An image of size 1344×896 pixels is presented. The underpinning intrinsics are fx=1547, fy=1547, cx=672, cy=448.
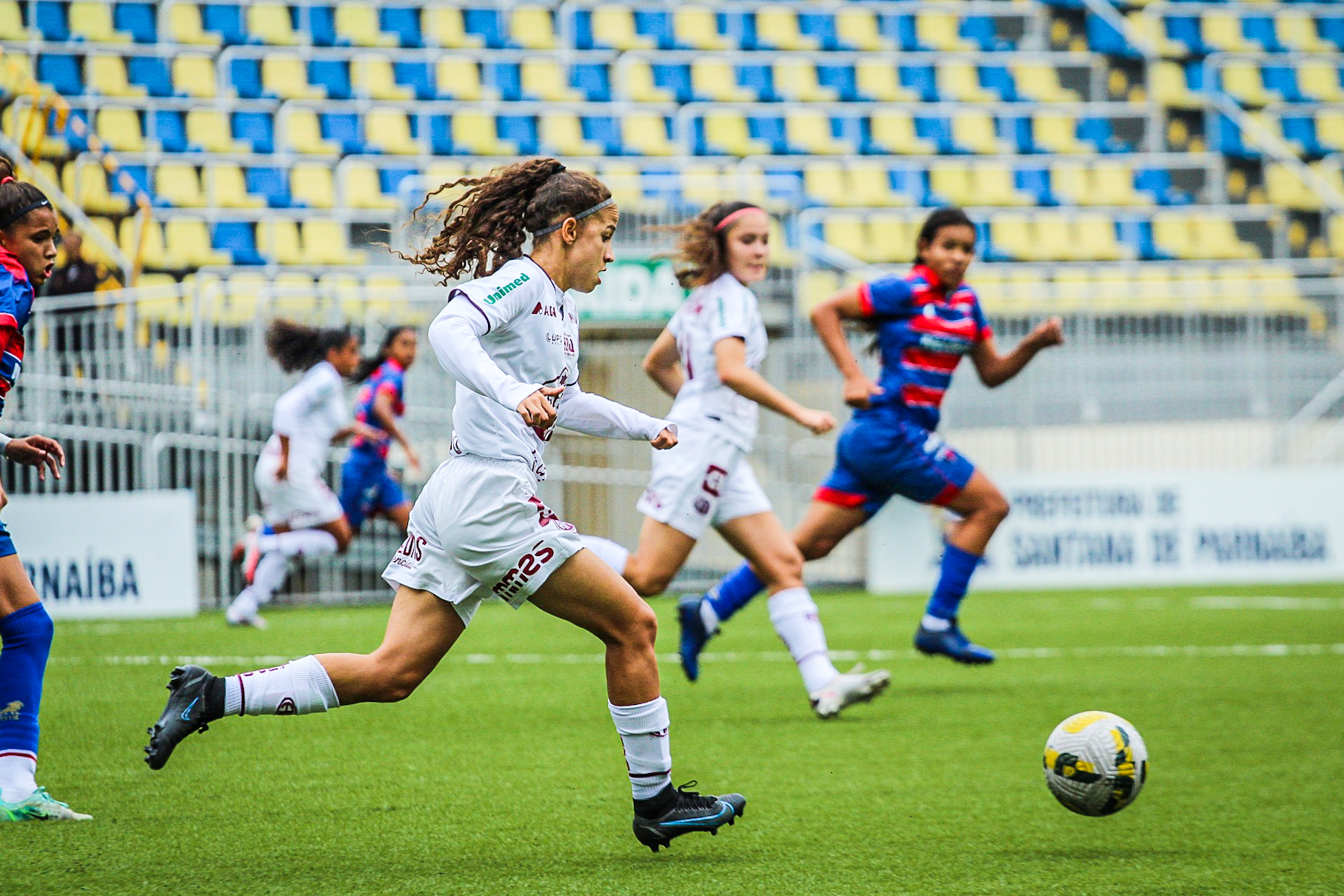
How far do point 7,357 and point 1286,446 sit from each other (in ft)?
44.2

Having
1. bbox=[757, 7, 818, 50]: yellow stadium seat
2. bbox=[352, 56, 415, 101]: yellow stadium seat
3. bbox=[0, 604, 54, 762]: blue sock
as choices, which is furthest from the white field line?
bbox=[757, 7, 818, 50]: yellow stadium seat

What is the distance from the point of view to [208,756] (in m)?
5.48

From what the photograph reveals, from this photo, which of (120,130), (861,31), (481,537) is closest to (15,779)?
(481,537)

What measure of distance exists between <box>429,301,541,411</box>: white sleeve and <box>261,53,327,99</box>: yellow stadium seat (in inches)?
695

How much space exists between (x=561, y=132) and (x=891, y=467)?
47.0ft

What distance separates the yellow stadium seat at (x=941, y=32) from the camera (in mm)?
23344

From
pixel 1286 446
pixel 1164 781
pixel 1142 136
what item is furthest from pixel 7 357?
pixel 1142 136

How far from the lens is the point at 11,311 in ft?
13.8

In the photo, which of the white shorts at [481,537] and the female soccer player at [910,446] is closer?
the white shorts at [481,537]

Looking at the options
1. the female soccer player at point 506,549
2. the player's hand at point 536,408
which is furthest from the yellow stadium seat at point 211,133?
the player's hand at point 536,408

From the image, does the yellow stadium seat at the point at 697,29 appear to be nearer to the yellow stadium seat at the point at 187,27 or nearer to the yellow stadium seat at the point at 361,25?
the yellow stadium seat at the point at 361,25

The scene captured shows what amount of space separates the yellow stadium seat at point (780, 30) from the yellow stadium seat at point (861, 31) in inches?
20.5

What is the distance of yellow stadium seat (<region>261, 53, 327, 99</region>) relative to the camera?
20.4 meters

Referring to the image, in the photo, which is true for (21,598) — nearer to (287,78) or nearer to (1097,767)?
(1097,767)
